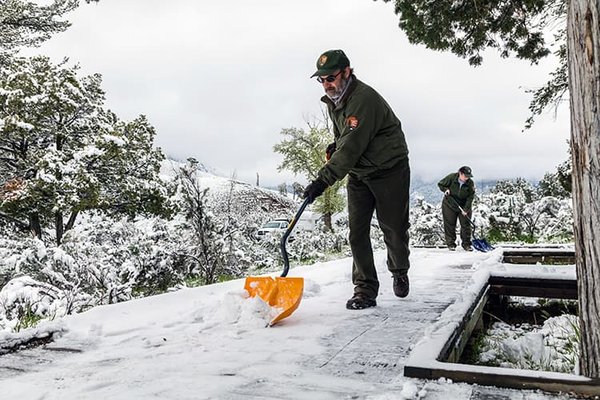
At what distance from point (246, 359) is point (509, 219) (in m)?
13.0

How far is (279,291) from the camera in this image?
307 centimetres

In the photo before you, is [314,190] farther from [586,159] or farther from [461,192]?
[461,192]

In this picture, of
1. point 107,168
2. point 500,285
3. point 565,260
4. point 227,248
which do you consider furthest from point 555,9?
point 107,168

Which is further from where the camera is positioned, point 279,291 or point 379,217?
point 379,217

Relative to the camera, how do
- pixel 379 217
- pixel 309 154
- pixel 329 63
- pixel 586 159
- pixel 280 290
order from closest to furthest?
pixel 586 159, pixel 280 290, pixel 329 63, pixel 379 217, pixel 309 154

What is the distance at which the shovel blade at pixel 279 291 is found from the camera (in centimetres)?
296

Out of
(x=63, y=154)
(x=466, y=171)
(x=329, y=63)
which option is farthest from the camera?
(x=63, y=154)

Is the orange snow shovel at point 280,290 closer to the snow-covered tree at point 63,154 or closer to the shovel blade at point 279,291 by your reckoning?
the shovel blade at point 279,291

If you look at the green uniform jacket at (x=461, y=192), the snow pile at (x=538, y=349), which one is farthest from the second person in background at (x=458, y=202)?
the snow pile at (x=538, y=349)

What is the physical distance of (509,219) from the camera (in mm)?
13570

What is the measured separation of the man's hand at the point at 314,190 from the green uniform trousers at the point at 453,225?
21.7ft

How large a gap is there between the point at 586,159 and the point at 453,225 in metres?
8.14

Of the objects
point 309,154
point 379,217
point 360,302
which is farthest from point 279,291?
point 309,154

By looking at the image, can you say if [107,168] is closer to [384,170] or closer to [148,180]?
[148,180]
